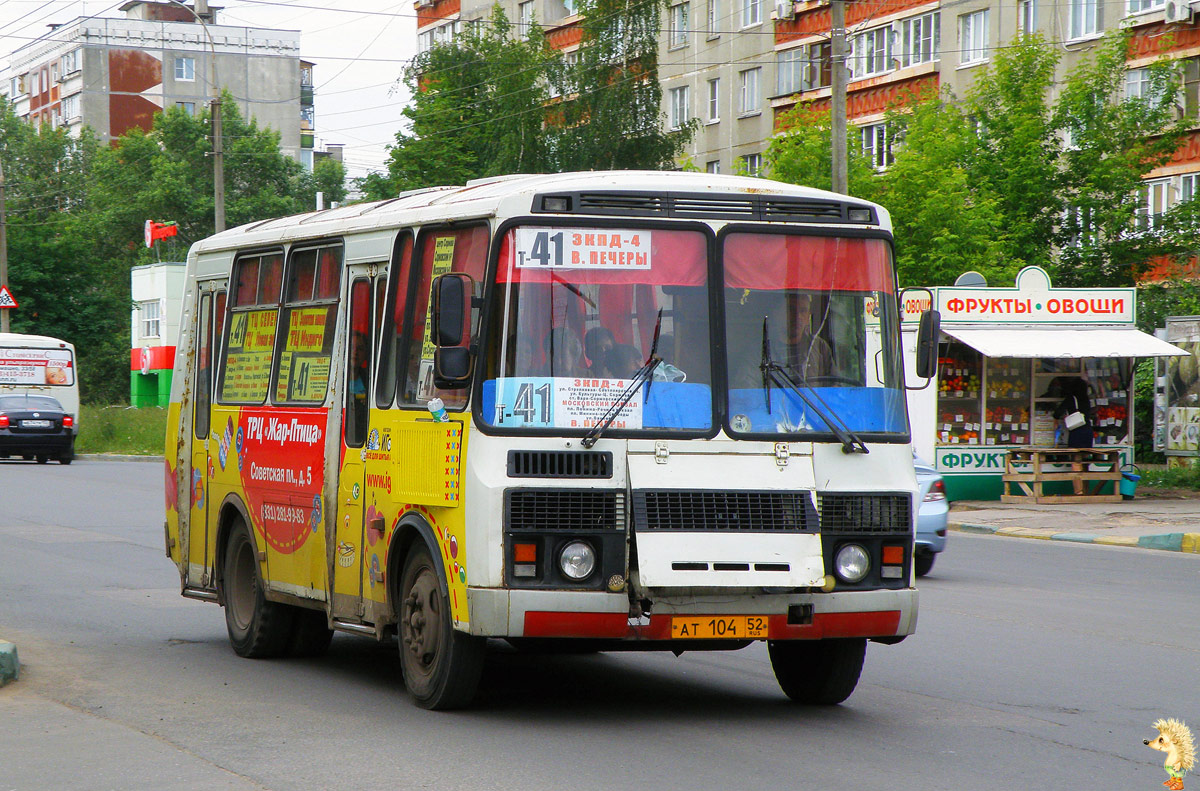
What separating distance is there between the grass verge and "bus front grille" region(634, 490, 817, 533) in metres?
36.1

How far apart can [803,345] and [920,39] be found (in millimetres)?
43030

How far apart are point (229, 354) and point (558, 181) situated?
3.81 m

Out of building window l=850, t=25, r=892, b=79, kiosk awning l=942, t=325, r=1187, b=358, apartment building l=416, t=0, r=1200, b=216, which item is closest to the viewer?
kiosk awning l=942, t=325, r=1187, b=358

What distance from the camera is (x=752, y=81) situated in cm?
5681

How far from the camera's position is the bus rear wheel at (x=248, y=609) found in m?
10.4

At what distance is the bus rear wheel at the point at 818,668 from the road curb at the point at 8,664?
14.1 ft

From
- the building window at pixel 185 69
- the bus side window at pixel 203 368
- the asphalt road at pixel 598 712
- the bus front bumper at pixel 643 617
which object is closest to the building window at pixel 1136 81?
the asphalt road at pixel 598 712

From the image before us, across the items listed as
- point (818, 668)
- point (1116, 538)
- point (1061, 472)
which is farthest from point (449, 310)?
point (1061, 472)

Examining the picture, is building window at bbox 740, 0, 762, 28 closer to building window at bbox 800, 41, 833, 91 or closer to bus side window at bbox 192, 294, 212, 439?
building window at bbox 800, 41, 833, 91

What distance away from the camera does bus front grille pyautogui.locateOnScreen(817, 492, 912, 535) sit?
792 centimetres

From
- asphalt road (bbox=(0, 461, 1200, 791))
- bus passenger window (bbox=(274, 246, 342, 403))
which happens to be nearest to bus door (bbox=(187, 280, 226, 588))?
asphalt road (bbox=(0, 461, 1200, 791))

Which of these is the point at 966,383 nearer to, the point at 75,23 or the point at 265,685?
the point at 265,685

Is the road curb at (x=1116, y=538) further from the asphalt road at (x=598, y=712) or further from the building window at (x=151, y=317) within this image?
the building window at (x=151, y=317)

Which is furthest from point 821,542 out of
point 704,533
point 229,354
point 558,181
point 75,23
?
point 75,23
